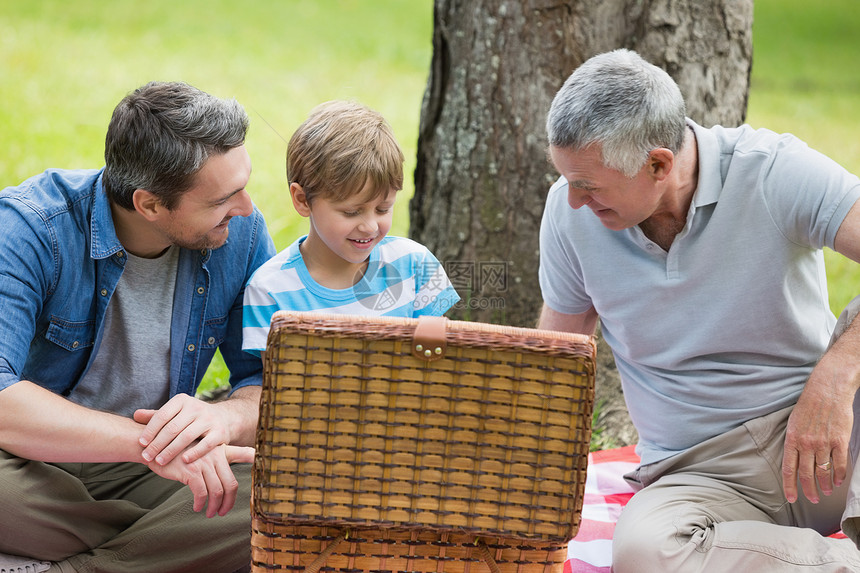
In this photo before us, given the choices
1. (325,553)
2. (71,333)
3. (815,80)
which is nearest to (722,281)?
(325,553)

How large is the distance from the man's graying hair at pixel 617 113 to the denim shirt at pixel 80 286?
2.99 feet

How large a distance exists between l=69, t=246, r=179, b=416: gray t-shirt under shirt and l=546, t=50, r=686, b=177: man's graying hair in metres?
1.09

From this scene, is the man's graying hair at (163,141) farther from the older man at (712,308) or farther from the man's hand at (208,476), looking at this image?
the older man at (712,308)

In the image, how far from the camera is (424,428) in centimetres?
156

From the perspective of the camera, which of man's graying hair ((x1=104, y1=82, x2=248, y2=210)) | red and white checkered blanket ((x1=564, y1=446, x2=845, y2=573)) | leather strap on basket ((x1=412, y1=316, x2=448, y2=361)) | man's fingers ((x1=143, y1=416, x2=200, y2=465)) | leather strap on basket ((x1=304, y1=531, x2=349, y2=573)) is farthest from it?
red and white checkered blanket ((x1=564, y1=446, x2=845, y2=573))

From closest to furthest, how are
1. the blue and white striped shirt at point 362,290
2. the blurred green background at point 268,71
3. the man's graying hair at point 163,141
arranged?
the man's graying hair at point 163,141 → the blue and white striped shirt at point 362,290 → the blurred green background at point 268,71

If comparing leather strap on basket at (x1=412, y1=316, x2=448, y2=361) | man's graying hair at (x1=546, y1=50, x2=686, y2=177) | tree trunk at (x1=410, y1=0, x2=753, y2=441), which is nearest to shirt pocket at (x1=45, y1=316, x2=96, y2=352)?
leather strap on basket at (x1=412, y1=316, x2=448, y2=361)

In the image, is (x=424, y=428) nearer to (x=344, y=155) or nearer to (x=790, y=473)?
(x=344, y=155)

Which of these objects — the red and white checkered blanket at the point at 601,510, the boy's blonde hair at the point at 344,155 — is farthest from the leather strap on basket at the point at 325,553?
the red and white checkered blanket at the point at 601,510

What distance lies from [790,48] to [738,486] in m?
13.4

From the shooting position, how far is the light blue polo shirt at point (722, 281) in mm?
2160

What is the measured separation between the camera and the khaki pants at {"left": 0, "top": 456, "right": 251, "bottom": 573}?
6.86 feet

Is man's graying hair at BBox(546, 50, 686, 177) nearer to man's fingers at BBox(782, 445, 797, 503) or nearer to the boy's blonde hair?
the boy's blonde hair

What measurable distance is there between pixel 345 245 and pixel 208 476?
67 centimetres
